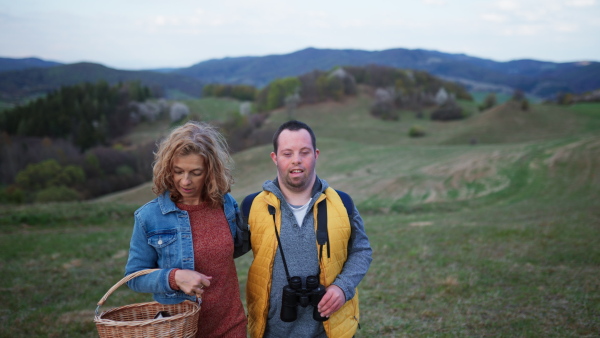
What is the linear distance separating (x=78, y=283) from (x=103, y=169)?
56147 mm

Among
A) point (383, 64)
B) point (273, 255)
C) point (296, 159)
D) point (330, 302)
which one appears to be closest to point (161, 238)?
point (273, 255)

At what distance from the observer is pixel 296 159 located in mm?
2713

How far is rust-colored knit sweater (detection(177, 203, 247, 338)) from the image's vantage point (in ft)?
8.43

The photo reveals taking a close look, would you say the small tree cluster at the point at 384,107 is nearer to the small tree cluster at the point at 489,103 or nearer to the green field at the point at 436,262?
the small tree cluster at the point at 489,103

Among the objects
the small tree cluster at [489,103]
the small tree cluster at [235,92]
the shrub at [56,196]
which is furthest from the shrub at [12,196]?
the small tree cluster at [235,92]

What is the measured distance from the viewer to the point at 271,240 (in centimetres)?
268

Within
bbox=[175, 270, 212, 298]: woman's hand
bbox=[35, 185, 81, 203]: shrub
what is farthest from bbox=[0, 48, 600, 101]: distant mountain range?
bbox=[175, 270, 212, 298]: woman's hand

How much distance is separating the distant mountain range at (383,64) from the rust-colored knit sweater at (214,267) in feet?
343

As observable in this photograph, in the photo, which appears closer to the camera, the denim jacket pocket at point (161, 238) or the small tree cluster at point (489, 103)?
the denim jacket pocket at point (161, 238)

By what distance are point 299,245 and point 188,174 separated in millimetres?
874

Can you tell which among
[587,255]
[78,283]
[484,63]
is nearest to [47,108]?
[78,283]

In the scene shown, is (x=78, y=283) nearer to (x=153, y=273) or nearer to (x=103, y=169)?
(x=153, y=273)

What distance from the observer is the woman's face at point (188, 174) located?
2.53 metres

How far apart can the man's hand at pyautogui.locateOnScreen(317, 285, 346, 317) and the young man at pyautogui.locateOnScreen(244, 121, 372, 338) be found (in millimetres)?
71
